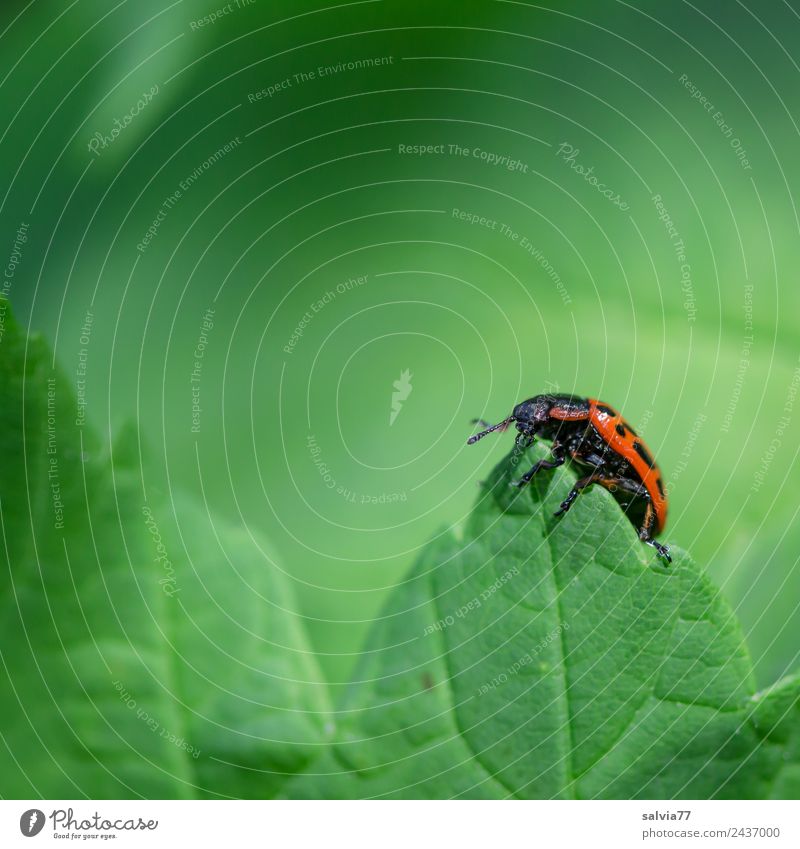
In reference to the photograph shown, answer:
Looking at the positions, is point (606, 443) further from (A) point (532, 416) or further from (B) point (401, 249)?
(B) point (401, 249)

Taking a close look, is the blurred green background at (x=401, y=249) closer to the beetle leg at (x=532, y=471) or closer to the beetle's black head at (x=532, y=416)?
the beetle's black head at (x=532, y=416)

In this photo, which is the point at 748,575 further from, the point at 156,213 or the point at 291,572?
the point at 156,213

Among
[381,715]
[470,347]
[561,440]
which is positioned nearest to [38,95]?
[470,347]

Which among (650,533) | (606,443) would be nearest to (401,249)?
(606,443)

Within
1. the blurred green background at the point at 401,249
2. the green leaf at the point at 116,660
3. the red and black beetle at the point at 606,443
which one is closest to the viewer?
the green leaf at the point at 116,660

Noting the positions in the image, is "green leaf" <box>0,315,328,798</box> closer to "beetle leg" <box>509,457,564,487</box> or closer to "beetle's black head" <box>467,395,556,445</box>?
"beetle leg" <box>509,457,564,487</box>

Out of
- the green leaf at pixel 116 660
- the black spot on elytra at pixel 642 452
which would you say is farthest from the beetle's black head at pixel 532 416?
the green leaf at pixel 116 660
